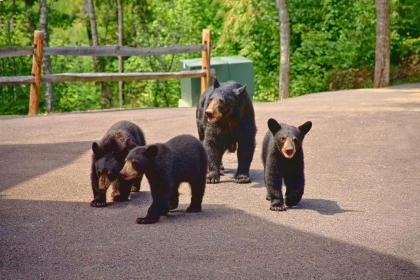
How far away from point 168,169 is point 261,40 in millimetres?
23378

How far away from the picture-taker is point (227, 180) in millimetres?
8969

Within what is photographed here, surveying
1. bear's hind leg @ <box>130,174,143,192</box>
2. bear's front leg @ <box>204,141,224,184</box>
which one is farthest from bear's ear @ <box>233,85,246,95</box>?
bear's hind leg @ <box>130,174,143,192</box>

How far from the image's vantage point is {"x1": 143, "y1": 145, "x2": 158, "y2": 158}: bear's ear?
6.63 m

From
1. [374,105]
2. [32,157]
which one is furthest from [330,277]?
[374,105]

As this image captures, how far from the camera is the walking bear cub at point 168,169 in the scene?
6.67m

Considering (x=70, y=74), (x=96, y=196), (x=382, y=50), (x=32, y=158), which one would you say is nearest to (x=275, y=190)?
(x=96, y=196)

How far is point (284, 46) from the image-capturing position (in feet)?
80.7

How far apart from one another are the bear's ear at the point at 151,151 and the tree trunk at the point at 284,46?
58.7 feet

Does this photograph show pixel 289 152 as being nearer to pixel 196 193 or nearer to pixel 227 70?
pixel 196 193

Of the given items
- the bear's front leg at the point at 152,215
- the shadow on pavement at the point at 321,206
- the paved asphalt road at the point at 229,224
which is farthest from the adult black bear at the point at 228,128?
the bear's front leg at the point at 152,215

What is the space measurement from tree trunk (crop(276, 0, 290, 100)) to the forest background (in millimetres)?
1767

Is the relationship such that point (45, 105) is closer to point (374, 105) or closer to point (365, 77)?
point (365, 77)

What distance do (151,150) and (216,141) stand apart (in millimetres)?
2035

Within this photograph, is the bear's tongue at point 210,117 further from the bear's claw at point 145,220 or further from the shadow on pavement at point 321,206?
the bear's claw at point 145,220
